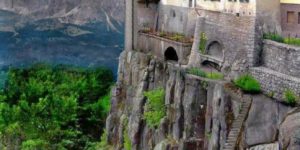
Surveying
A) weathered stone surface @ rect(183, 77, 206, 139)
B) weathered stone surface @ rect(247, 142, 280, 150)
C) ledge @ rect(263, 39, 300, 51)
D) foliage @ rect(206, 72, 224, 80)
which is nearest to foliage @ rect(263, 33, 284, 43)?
ledge @ rect(263, 39, 300, 51)

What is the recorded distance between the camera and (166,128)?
45.2 meters

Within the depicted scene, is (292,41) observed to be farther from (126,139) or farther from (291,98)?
(126,139)

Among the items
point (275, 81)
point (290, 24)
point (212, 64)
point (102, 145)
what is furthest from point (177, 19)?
point (275, 81)

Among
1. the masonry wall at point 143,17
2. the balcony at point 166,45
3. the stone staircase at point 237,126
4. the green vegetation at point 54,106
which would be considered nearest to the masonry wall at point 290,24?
the stone staircase at point 237,126

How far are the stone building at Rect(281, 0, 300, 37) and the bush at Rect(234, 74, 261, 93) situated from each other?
4.80 m

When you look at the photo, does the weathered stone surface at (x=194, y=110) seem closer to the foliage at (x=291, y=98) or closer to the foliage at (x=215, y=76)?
the foliage at (x=215, y=76)

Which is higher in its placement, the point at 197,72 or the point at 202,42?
the point at 202,42

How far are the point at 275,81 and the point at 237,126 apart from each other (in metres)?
3.10

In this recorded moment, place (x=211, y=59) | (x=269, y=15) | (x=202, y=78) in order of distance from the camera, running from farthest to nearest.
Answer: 1. (x=211, y=59)
2. (x=269, y=15)
3. (x=202, y=78)

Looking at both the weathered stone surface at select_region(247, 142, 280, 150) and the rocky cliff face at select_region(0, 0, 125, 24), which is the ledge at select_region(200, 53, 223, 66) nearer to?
the weathered stone surface at select_region(247, 142, 280, 150)

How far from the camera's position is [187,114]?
138 ft

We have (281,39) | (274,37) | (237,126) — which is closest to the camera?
(237,126)

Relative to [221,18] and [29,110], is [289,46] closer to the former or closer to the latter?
[221,18]

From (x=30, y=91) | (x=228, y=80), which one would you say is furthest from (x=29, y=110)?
(x=228, y=80)
